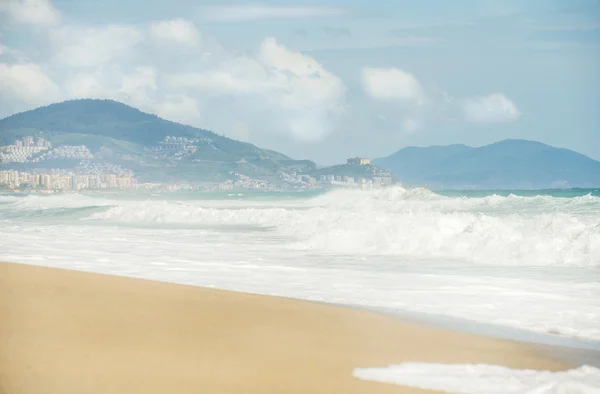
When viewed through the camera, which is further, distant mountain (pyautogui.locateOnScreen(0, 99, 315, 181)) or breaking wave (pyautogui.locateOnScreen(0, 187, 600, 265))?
distant mountain (pyautogui.locateOnScreen(0, 99, 315, 181))

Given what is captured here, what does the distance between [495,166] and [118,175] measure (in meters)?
4.28

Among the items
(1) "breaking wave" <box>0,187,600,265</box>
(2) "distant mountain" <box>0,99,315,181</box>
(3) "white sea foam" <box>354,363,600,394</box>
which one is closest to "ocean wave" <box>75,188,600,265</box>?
(1) "breaking wave" <box>0,187,600,265</box>

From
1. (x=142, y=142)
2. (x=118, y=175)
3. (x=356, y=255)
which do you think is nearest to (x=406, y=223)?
(x=356, y=255)

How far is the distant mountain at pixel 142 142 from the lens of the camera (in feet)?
18.1

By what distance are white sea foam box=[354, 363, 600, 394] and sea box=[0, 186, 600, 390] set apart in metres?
0.50

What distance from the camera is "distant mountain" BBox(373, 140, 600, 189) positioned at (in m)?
6.22

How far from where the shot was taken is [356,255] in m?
5.24

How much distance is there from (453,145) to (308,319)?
3.42m

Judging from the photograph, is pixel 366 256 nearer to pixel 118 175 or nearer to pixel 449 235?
pixel 449 235

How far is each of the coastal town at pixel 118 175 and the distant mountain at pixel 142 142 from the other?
0.22ft

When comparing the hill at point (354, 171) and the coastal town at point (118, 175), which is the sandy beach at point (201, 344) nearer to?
the coastal town at point (118, 175)

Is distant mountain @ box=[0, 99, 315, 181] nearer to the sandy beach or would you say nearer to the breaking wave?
the breaking wave

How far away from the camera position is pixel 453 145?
5.80 meters

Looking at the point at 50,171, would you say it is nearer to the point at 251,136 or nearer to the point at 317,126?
the point at 251,136
